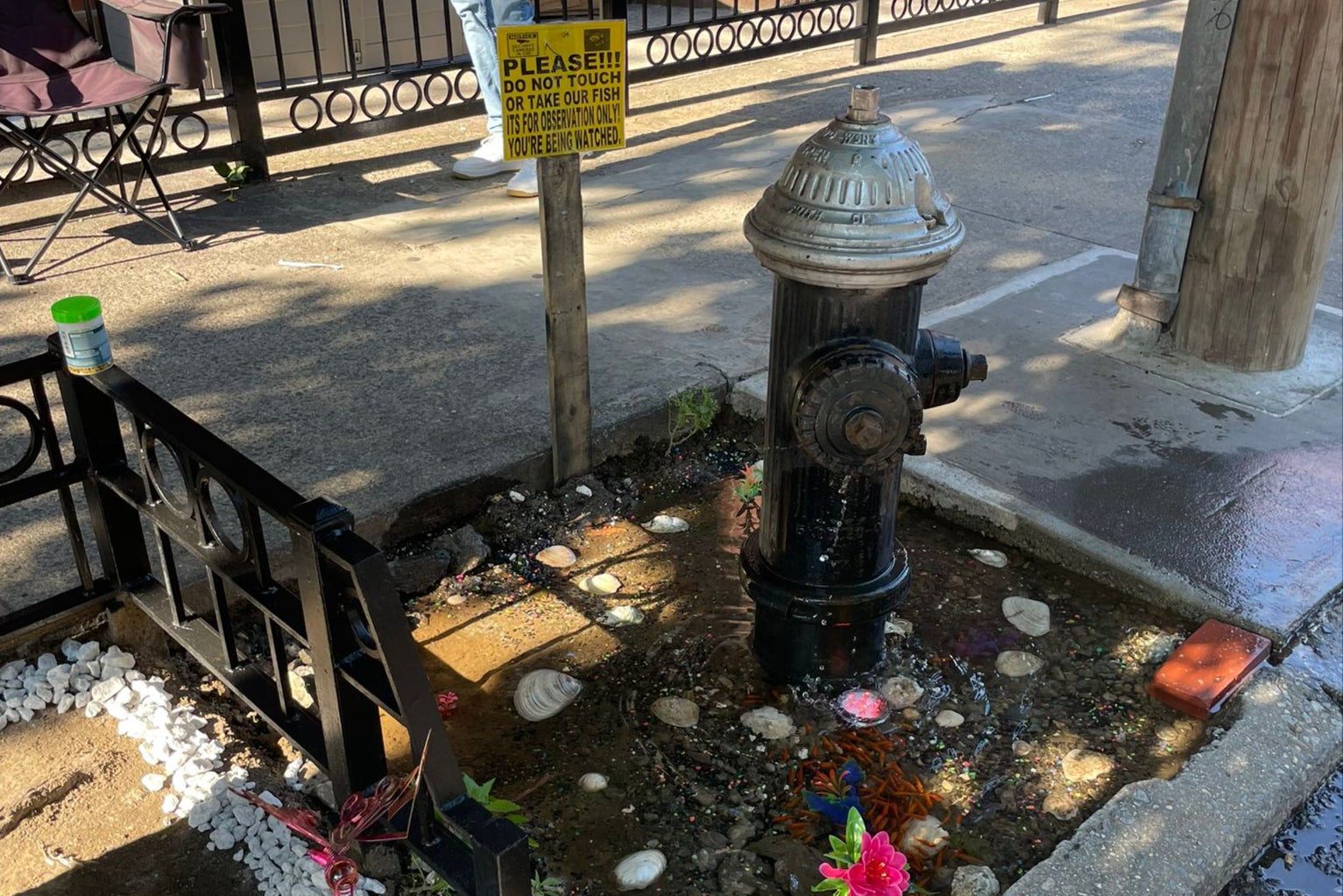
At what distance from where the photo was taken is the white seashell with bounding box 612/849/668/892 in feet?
7.53

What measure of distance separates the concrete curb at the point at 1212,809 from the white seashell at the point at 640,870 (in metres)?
0.66

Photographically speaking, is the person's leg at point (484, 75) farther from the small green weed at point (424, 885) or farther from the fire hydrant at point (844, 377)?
the small green weed at point (424, 885)

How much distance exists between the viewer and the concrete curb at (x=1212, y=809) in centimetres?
227

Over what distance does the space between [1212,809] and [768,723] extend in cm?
93

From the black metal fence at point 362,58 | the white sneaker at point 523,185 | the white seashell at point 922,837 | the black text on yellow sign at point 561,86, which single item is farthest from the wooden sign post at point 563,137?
the black metal fence at point 362,58

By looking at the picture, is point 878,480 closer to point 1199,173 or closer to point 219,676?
point 219,676

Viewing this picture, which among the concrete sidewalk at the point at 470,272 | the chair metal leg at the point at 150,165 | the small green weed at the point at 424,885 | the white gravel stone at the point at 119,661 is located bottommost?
the small green weed at the point at 424,885

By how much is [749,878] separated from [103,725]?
1.43 metres

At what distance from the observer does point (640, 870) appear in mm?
2309

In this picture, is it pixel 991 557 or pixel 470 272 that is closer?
pixel 991 557

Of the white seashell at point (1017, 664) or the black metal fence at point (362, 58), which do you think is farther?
the black metal fence at point (362, 58)

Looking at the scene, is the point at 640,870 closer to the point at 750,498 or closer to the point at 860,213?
the point at 860,213

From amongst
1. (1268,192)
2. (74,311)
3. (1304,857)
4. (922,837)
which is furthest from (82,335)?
(1268,192)

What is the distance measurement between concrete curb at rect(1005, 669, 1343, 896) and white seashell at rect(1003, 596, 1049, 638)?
489 millimetres
